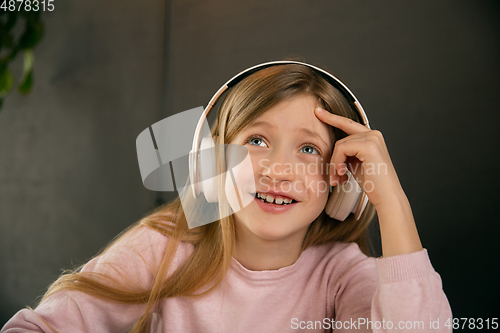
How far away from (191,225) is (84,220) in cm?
32

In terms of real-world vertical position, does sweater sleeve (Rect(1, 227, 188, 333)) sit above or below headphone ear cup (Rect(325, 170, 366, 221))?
below

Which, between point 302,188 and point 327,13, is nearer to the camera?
point 302,188

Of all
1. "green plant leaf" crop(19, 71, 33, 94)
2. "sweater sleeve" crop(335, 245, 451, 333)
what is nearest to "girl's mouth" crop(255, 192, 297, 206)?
"sweater sleeve" crop(335, 245, 451, 333)

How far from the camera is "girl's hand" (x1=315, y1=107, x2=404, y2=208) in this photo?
26.5 inches

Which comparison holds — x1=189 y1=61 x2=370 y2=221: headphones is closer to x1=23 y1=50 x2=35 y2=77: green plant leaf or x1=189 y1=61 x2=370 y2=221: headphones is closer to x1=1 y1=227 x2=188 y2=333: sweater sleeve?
x1=1 y1=227 x2=188 y2=333: sweater sleeve

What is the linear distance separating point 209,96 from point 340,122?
44 cm

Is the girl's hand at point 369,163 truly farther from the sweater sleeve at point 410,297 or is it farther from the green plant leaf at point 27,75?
the green plant leaf at point 27,75

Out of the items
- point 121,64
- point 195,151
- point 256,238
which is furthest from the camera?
point 121,64

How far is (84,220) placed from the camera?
93cm

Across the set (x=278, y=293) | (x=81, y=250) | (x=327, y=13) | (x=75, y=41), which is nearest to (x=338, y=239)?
(x=278, y=293)

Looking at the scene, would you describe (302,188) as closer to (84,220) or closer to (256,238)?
(256,238)

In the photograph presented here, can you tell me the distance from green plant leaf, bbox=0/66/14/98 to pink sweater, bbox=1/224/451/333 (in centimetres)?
48

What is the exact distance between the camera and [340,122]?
73 cm

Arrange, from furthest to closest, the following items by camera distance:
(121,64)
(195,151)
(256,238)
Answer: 1. (121,64)
2. (256,238)
3. (195,151)
